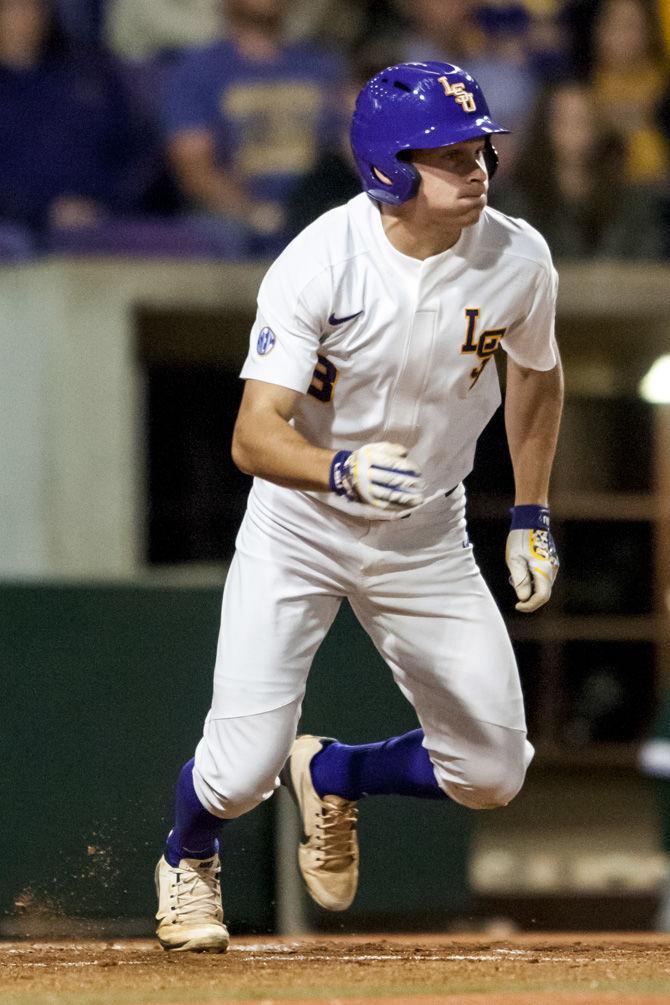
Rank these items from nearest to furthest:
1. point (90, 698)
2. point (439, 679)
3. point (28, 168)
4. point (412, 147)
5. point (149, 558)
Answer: point (412, 147), point (439, 679), point (90, 698), point (28, 168), point (149, 558)

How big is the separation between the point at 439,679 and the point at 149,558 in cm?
454

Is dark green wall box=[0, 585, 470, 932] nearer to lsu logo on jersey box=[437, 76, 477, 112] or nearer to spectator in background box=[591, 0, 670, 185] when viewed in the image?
lsu logo on jersey box=[437, 76, 477, 112]

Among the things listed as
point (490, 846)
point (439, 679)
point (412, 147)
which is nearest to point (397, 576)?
point (439, 679)

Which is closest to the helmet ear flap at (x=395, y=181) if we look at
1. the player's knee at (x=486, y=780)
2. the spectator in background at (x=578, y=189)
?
the player's knee at (x=486, y=780)

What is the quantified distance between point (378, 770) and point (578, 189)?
418 cm

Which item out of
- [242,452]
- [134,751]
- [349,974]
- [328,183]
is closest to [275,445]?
[242,452]

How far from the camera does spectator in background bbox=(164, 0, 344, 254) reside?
24.2ft

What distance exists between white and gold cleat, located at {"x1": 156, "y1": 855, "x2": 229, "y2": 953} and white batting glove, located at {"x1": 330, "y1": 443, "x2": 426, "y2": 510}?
1.21 m

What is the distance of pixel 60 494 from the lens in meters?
7.40

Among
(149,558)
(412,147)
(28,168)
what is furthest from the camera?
(149,558)

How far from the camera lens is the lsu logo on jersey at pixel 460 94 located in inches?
133

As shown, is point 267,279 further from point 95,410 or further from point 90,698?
point 95,410

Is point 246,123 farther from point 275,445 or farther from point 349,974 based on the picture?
point 349,974

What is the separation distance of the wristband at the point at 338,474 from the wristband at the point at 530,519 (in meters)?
0.80
